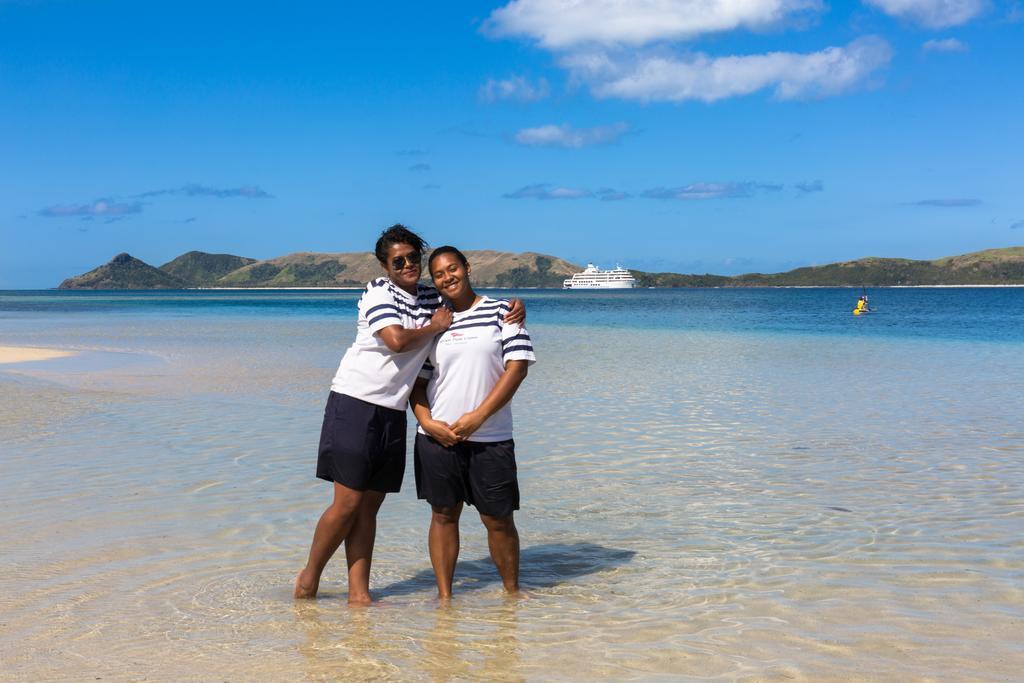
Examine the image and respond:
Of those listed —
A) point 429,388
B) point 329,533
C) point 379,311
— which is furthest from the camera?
point 329,533

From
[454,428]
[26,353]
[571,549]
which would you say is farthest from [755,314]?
[454,428]

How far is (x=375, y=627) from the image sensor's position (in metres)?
4.99

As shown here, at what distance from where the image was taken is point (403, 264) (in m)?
5.00

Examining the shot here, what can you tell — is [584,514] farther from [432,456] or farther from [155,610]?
[155,610]

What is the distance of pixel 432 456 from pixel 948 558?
3666 mm

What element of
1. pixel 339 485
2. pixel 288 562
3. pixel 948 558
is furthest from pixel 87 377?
pixel 948 558

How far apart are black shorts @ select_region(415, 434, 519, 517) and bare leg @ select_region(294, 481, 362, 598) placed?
427mm

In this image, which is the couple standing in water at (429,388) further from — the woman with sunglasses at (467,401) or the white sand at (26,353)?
the white sand at (26,353)

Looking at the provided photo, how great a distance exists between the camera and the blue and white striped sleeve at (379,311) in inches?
189

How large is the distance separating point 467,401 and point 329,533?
117cm

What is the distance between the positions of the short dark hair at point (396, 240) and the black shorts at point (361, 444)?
828 millimetres

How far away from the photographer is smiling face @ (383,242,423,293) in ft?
16.4

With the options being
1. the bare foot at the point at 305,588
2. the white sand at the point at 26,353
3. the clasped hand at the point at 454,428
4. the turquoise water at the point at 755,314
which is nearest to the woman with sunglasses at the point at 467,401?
the clasped hand at the point at 454,428

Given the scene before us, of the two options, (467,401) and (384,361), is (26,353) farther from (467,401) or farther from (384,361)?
(467,401)
